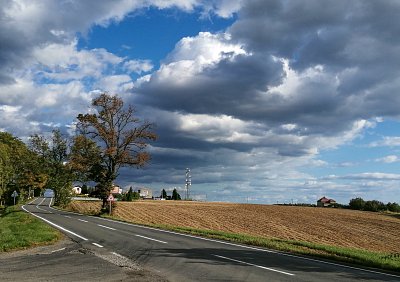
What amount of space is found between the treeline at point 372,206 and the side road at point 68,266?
78.0 m

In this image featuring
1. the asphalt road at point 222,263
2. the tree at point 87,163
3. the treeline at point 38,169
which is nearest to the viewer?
the asphalt road at point 222,263

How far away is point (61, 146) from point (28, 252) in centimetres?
7072

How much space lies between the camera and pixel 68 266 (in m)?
13.3

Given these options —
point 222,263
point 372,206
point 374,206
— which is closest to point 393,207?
point 374,206

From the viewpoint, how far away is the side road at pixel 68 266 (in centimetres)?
1145

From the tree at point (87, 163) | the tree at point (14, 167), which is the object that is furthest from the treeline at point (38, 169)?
the tree at point (87, 163)

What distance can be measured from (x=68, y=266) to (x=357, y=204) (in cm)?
8531

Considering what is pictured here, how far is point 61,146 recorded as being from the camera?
85000 millimetres

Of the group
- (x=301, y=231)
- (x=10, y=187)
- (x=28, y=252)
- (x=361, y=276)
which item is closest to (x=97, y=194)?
(x=301, y=231)

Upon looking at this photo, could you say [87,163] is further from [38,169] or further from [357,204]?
[357,204]

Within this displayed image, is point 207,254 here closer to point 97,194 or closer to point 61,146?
point 97,194

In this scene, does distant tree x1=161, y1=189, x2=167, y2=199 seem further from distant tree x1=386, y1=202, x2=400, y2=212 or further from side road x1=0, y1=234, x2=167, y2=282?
side road x1=0, y1=234, x2=167, y2=282

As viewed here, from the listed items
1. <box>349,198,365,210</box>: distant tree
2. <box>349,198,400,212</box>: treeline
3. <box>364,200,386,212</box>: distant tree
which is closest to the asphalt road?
<box>364,200,386,212</box>: distant tree

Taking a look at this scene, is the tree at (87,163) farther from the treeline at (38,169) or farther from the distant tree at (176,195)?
the distant tree at (176,195)
